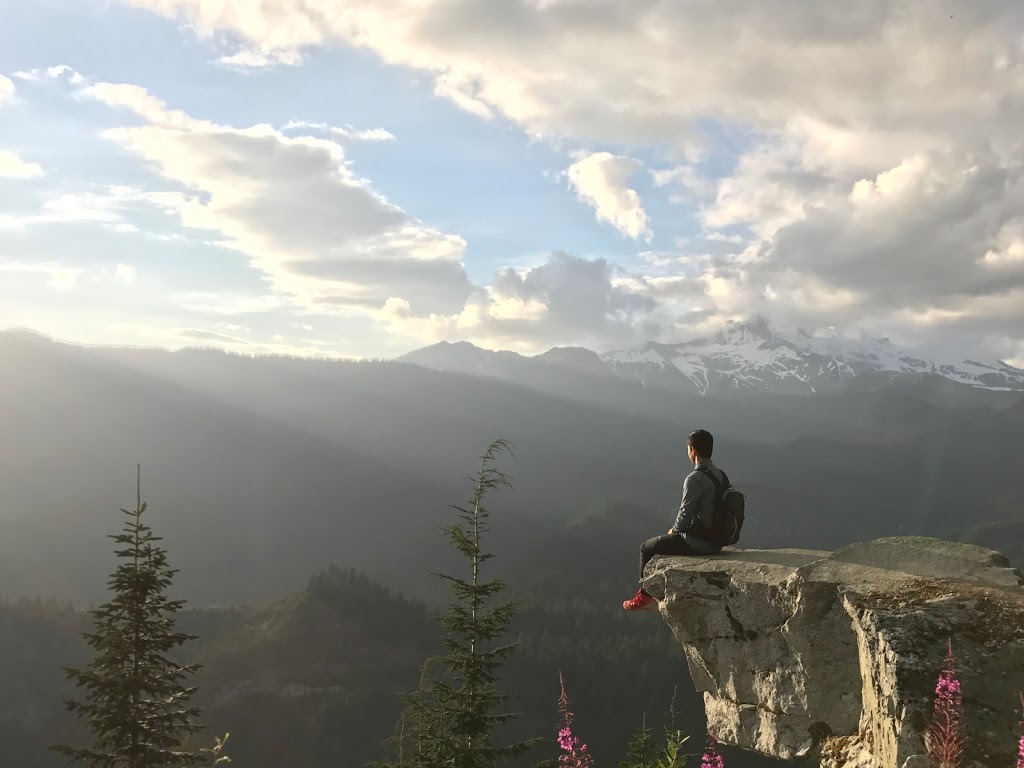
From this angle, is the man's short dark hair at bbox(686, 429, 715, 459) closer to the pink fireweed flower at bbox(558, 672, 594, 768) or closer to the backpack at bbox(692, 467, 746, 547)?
the backpack at bbox(692, 467, 746, 547)

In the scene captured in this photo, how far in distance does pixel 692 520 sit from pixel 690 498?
435 mm

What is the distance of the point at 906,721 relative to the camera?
7.34m

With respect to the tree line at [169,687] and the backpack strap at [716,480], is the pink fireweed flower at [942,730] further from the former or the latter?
the tree line at [169,687]

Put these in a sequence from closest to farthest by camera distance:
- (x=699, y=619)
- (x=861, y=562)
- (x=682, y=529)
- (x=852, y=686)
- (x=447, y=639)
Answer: (x=852, y=686), (x=861, y=562), (x=699, y=619), (x=682, y=529), (x=447, y=639)

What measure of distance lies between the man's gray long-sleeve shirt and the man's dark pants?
118 mm

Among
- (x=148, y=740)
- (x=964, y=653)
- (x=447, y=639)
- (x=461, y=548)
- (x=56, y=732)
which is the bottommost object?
(x=56, y=732)

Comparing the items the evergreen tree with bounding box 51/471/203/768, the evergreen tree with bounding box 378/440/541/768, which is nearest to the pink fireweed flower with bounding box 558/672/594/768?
the evergreen tree with bounding box 378/440/541/768

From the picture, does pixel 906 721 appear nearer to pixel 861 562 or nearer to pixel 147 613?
pixel 861 562

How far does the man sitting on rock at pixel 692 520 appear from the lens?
12195mm

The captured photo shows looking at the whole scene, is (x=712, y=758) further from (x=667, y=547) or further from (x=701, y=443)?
(x=701, y=443)

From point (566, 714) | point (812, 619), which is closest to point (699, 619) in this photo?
point (812, 619)

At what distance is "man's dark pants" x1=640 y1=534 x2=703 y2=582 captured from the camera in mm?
12430

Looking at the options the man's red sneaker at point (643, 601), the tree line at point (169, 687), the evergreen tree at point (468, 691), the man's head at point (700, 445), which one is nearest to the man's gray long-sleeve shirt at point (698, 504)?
the man's head at point (700, 445)

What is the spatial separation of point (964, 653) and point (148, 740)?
1703 cm
